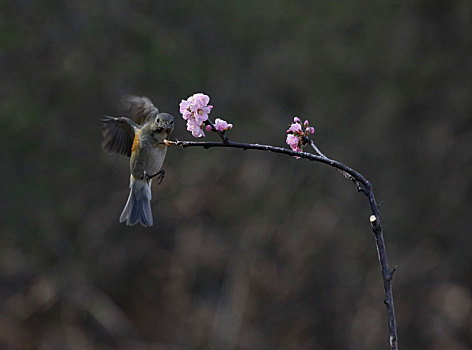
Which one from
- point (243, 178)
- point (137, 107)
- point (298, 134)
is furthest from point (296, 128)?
point (243, 178)

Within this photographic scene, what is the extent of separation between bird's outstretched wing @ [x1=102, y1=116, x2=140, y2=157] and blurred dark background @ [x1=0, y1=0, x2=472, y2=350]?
3.26 metres

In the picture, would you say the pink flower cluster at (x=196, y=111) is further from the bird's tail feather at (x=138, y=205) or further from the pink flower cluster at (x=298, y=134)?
the bird's tail feather at (x=138, y=205)

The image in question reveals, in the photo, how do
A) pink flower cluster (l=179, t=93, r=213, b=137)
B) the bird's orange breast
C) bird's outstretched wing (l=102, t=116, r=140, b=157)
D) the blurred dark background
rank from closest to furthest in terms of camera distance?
pink flower cluster (l=179, t=93, r=213, b=137), the bird's orange breast, bird's outstretched wing (l=102, t=116, r=140, b=157), the blurred dark background

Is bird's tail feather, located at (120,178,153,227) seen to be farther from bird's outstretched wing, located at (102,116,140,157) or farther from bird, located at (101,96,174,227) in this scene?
bird's outstretched wing, located at (102,116,140,157)

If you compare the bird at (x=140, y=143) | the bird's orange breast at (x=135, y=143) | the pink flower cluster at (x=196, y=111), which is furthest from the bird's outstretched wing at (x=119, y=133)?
the pink flower cluster at (x=196, y=111)

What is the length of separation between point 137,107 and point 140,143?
23cm

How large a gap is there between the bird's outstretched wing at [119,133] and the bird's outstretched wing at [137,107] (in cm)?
9

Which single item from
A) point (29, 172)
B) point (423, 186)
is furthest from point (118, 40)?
point (423, 186)

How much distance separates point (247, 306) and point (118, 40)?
3.21 meters

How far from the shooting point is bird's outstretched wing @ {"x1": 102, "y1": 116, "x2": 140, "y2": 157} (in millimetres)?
3199

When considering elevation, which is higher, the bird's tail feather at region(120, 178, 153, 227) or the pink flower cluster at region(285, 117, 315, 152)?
the bird's tail feather at region(120, 178, 153, 227)

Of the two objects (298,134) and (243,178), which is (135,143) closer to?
(298,134)

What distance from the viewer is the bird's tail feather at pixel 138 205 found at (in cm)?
300

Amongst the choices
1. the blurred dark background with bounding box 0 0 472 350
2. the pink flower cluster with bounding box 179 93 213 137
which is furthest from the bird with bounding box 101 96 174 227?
the blurred dark background with bounding box 0 0 472 350
